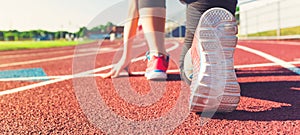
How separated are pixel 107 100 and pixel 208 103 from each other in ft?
2.35

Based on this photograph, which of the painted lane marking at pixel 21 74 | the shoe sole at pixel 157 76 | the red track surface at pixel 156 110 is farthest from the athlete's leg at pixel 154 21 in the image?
the painted lane marking at pixel 21 74

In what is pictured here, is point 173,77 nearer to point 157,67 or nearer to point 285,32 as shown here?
point 157,67

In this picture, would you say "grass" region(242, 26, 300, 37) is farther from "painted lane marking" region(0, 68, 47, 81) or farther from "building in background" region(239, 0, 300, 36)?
"painted lane marking" region(0, 68, 47, 81)

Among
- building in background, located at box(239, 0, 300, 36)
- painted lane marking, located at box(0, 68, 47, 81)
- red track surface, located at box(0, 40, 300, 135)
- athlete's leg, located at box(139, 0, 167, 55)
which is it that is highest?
building in background, located at box(239, 0, 300, 36)

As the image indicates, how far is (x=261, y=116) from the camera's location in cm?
153

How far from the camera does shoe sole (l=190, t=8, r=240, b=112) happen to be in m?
1.51

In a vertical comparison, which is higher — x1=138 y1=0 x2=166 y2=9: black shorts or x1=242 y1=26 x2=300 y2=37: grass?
x1=242 y1=26 x2=300 y2=37: grass

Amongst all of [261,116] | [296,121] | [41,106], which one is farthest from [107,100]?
[296,121]

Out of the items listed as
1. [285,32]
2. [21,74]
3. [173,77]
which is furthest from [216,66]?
[285,32]

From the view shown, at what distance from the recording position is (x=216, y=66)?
1528 millimetres

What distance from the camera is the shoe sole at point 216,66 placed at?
1508 millimetres

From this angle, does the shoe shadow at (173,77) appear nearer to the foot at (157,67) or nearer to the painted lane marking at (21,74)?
the foot at (157,67)

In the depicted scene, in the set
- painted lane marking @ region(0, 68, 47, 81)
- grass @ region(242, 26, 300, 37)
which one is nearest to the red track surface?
painted lane marking @ region(0, 68, 47, 81)

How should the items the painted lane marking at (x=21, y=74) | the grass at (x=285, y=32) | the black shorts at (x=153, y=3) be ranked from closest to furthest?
1. the black shorts at (x=153, y=3)
2. the painted lane marking at (x=21, y=74)
3. the grass at (x=285, y=32)
